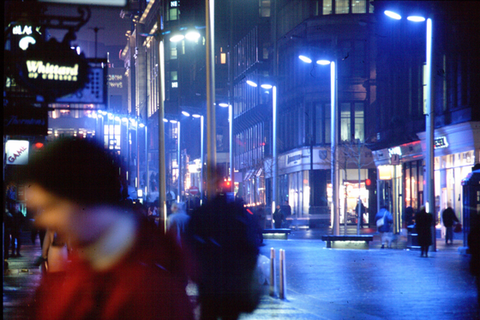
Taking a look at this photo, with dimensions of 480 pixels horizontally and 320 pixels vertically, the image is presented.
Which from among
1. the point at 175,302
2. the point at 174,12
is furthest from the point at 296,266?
the point at 174,12

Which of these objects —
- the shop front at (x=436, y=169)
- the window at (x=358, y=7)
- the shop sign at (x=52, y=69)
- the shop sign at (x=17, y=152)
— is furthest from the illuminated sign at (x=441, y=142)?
the shop sign at (x=52, y=69)

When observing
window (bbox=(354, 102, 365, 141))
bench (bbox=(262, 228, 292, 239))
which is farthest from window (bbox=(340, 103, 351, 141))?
bench (bbox=(262, 228, 292, 239))

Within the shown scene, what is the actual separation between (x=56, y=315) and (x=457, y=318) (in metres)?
6.46

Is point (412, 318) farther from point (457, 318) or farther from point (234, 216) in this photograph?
point (234, 216)

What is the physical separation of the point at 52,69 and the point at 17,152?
853 inches

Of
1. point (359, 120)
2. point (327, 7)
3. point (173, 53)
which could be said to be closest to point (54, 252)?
point (359, 120)

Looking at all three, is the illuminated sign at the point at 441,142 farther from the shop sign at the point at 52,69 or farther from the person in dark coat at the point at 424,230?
the shop sign at the point at 52,69

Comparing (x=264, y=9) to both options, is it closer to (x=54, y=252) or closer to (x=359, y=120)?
(x=359, y=120)

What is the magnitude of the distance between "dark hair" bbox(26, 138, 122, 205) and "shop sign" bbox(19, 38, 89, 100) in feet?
58.4

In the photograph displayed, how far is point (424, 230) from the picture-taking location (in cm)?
2492

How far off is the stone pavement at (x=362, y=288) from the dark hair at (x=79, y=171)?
293 centimetres

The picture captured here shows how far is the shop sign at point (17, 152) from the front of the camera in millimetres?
27562

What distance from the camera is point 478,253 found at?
10656 millimetres

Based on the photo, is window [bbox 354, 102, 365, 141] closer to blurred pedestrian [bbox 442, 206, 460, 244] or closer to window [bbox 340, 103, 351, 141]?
window [bbox 340, 103, 351, 141]
